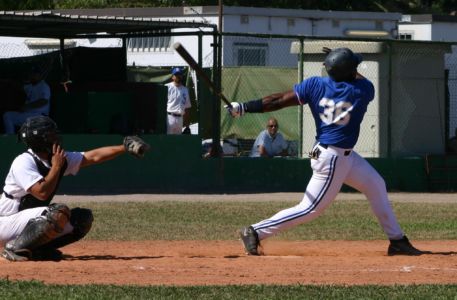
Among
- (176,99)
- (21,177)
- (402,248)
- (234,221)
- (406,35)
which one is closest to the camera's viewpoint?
(21,177)

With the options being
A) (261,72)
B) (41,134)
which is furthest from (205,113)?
(41,134)

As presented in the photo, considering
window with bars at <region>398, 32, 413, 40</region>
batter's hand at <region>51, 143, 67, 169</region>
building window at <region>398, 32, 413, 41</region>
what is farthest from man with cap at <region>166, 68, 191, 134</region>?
building window at <region>398, 32, 413, 41</region>

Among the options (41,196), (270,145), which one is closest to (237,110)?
(41,196)

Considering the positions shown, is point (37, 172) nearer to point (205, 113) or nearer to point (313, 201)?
point (313, 201)

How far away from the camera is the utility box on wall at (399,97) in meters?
20.0

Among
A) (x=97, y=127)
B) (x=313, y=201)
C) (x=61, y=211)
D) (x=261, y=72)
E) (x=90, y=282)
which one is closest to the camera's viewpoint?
(x=90, y=282)

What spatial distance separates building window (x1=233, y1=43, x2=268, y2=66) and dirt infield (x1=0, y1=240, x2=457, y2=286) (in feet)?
42.8

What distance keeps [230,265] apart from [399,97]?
10.7 meters

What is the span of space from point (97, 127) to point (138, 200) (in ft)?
7.68

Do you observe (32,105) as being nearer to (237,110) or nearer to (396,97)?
(396,97)

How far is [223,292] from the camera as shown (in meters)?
8.35

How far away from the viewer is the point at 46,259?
33.7ft

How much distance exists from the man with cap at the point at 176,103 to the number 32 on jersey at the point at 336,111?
1054cm

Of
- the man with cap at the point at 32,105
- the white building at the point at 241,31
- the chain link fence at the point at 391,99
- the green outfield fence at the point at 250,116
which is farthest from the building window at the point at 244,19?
the man with cap at the point at 32,105
